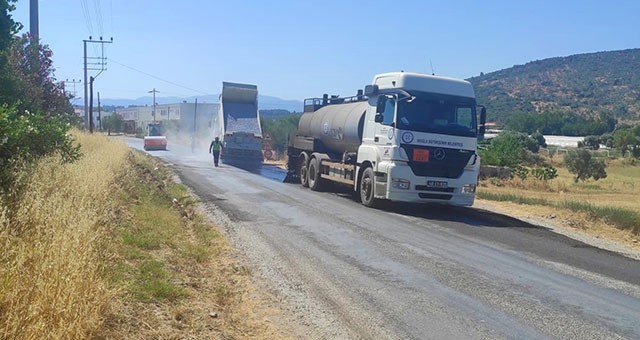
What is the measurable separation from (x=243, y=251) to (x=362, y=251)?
187 centimetres

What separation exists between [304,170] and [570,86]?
12115 centimetres

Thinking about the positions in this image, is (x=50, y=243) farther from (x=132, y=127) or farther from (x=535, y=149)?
(x=132, y=127)

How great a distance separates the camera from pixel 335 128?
19188mm

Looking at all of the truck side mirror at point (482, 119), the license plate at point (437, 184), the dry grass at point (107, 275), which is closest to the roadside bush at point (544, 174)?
the truck side mirror at point (482, 119)

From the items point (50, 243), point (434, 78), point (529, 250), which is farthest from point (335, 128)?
point (50, 243)

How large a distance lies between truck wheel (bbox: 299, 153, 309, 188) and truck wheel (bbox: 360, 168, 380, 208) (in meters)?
4.87

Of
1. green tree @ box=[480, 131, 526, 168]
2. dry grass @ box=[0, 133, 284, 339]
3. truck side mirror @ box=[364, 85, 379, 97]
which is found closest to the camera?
dry grass @ box=[0, 133, 284, 339]

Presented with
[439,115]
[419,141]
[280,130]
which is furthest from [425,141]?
[280,130]

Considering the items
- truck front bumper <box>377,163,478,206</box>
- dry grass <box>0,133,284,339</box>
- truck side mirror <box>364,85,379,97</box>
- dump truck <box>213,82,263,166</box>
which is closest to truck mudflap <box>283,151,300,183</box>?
truck side mirror <box>364,85,379,97</box>

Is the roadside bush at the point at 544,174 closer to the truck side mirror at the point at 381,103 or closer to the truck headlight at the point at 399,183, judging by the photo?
the truck side mirror at the point at 381,103

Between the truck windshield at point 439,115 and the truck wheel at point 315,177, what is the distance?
5696 mm

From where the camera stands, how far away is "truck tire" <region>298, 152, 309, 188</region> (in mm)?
21359

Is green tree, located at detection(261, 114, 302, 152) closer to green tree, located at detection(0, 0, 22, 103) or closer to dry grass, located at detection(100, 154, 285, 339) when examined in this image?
green tree, located at detection(0, 0, 22, 103)

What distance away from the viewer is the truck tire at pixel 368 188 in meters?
15.8
